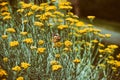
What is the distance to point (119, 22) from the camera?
4.46m

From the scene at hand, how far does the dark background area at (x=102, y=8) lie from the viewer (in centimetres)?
442

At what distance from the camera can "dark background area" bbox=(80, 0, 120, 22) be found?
4422 millimetres

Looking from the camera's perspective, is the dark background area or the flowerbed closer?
the flowerbed

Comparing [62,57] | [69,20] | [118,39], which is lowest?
[118,39]

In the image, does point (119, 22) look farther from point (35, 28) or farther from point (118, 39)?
point (35, 28)

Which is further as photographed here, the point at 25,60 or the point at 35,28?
the point at 35,28

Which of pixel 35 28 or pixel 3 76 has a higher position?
pixel 35 28

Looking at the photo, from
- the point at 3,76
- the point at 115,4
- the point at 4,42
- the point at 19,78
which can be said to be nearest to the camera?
the point at 19,78

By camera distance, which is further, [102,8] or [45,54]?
[102,8]

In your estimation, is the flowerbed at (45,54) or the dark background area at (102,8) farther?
the dark background area at (102,8)

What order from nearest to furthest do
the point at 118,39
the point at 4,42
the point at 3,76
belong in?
the point at 3,76 → the point at 4,42 → the point at 118,39

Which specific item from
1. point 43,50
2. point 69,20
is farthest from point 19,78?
point 69,20

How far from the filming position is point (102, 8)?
14.6ft

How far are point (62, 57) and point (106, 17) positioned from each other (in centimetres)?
183
